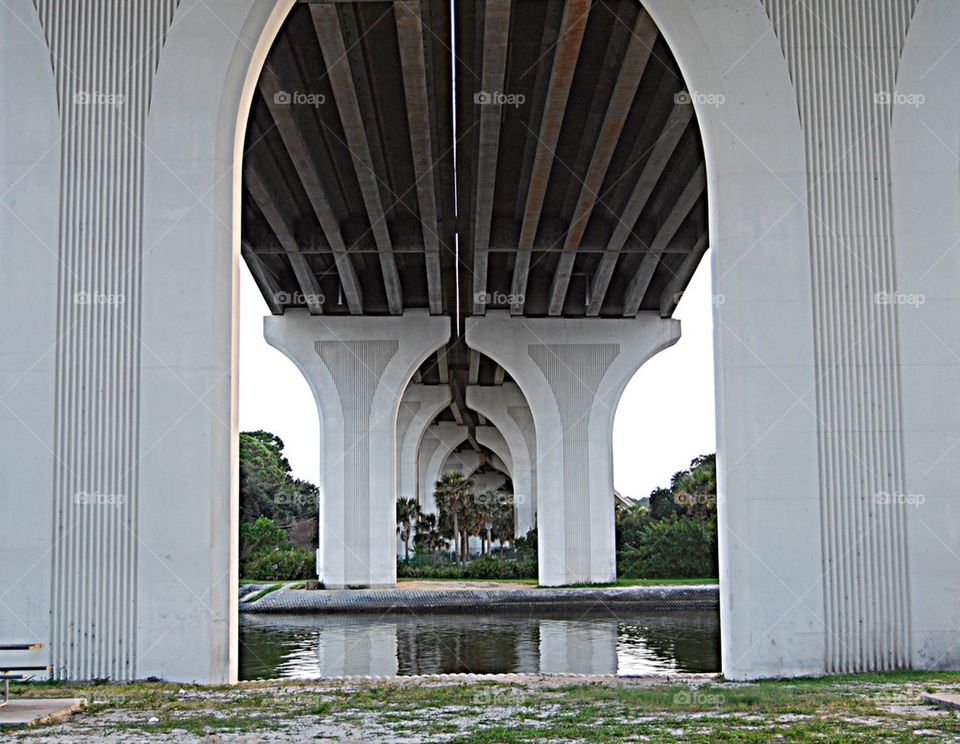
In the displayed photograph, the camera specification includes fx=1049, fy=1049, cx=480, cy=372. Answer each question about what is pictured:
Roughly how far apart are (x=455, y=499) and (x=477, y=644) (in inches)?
1532

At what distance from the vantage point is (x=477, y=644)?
17047 mm

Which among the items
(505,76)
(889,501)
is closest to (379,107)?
(505,76)

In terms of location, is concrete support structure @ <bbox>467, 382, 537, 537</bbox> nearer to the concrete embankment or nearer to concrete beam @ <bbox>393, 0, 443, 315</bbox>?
concrete beam @ <bbox>393, 0, 443, 315</bbox>

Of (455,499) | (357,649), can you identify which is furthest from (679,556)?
(357,649)

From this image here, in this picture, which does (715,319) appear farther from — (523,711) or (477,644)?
(477,644)

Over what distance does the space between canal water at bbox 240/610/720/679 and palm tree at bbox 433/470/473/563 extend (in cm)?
3176

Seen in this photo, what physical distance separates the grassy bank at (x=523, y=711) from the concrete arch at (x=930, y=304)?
1.07 m

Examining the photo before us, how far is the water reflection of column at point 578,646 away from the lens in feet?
45.9

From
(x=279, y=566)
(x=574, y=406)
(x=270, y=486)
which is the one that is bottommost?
(x=279, y=566)

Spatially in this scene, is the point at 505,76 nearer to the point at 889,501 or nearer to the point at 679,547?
the point at 889,501

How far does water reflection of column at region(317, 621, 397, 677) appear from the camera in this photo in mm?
14211

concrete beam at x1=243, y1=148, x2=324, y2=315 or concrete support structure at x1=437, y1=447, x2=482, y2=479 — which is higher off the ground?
concrete beam at x1=243, y1=148, x2=324, y2=315

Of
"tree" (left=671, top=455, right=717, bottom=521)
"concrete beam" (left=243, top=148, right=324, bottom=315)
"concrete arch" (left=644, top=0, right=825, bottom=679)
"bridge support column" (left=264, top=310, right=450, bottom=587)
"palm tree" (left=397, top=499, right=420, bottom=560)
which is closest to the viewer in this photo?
"concrete arch" (left=644, top=0, right=825, bottom=679)

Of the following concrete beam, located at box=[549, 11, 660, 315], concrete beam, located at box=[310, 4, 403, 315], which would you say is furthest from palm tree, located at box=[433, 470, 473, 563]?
concrete beam, located at box=[310, 4, 403, 315]
